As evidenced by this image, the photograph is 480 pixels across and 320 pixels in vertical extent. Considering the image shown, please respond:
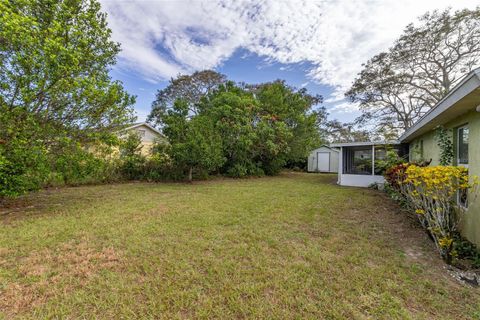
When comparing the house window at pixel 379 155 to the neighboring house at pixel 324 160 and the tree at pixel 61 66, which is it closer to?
the neighboring house at pixel 324 160

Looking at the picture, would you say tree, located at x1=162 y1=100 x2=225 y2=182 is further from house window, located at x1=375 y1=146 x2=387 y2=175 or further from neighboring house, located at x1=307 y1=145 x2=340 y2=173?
neighboring house, located at x1=307 y1=145 x2=340 y2=173

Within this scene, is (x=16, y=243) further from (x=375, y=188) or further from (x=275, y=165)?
(x=275, y=165)

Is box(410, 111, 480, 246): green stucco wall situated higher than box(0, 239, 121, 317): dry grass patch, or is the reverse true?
box(410, 111, 480, 246): green stucco wall

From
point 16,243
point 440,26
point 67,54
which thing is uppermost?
point 440,26

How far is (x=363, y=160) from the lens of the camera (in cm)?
1173

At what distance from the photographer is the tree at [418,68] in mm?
12305

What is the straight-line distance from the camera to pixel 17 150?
177 inches

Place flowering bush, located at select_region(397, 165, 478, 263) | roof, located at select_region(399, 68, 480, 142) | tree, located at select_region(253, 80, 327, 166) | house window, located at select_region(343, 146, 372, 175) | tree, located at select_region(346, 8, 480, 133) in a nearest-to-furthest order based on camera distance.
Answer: roof, located at select_region(399, 68, 480, 142) < flowering bush, located at select_region(397, 165, 478, 263) < house window, located at select_region(343, 146, 372, 175) < tree, located at select_region(346, 8, 480, 133) < tree, located at select_region(253, 80, 327, 166)

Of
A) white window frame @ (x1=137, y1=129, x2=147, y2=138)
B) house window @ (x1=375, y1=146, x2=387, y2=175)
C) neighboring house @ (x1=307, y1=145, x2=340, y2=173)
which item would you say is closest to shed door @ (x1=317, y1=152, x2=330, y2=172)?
neighboring house @ (x1=307, y1=145, x2=340, y2=173)

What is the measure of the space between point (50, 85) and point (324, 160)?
19686 mm

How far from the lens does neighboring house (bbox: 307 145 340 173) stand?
19.7 m

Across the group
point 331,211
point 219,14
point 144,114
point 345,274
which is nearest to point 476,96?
point 345,274

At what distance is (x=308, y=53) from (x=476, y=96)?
407 inches

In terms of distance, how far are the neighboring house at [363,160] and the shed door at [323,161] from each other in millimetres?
7986
